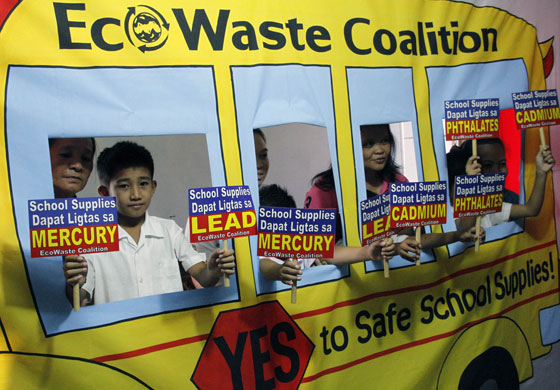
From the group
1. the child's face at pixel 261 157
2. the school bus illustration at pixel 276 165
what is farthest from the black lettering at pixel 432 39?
the child's face at pixel 261 157

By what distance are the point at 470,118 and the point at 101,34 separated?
4.95ft

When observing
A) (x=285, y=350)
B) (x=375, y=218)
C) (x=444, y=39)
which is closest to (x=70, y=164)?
(x=285, y=350)

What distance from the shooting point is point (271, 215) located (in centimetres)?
176

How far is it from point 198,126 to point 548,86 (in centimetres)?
195

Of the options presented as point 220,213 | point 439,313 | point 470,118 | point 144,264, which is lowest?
point 439,313

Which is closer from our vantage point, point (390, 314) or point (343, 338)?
point (343, 338)

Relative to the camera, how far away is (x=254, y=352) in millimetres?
1890

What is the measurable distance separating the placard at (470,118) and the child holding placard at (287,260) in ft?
2.01

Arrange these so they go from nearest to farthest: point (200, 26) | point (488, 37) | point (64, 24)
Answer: point (64, 24) → point (200, 26) → point (488, 37)

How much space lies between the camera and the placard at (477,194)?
2.29 metres

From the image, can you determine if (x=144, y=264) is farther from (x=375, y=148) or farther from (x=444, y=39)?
(x=444, y=39)

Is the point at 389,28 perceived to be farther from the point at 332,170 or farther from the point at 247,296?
the point at 247,296

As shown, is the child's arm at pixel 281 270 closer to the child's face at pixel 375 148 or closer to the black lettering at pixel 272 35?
the child's face at pixel 375 148

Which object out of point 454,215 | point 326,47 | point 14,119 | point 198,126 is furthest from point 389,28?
point 14,119
